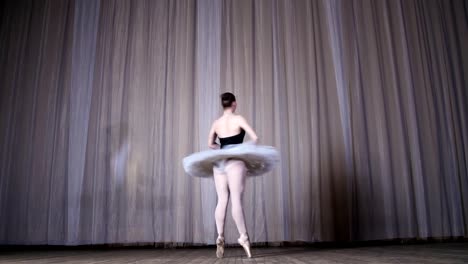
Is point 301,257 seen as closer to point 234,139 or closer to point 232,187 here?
point 232,187

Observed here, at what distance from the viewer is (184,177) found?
15.0ft

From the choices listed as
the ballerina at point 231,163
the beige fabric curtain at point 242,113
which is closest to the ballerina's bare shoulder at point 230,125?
the ballerina at point 231,163

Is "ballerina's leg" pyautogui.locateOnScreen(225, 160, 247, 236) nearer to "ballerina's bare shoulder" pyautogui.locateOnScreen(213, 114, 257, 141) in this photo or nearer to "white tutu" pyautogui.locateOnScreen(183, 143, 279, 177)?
"white tutu" pyautogui.locateOnScreen(183, 143, 279, 177)

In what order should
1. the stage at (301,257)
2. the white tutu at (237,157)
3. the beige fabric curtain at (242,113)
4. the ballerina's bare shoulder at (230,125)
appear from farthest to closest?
the beige fabric curtain at (242,113)
the ballerina's bare shoulder at (230,125)
the white tutu at (237,157)
the stage at (301,257)

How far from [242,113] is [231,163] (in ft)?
7.11

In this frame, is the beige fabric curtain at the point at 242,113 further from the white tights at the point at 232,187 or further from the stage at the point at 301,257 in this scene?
the white tights at the point at 232,187

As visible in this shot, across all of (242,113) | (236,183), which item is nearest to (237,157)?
(236,183)

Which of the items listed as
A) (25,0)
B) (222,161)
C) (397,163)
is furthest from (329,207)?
(25,0)

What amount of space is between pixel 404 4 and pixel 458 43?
0.86 meters

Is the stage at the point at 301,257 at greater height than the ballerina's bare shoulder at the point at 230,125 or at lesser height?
lesser

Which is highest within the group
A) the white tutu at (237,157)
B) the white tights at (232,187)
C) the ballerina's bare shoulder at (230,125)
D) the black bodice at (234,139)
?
the ballerina's bare shoulder at (230,125)

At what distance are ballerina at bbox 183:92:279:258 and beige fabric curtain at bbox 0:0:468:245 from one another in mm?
1737

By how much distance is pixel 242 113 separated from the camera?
4.67 metres

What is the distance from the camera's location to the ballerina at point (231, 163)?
249 centimetres
